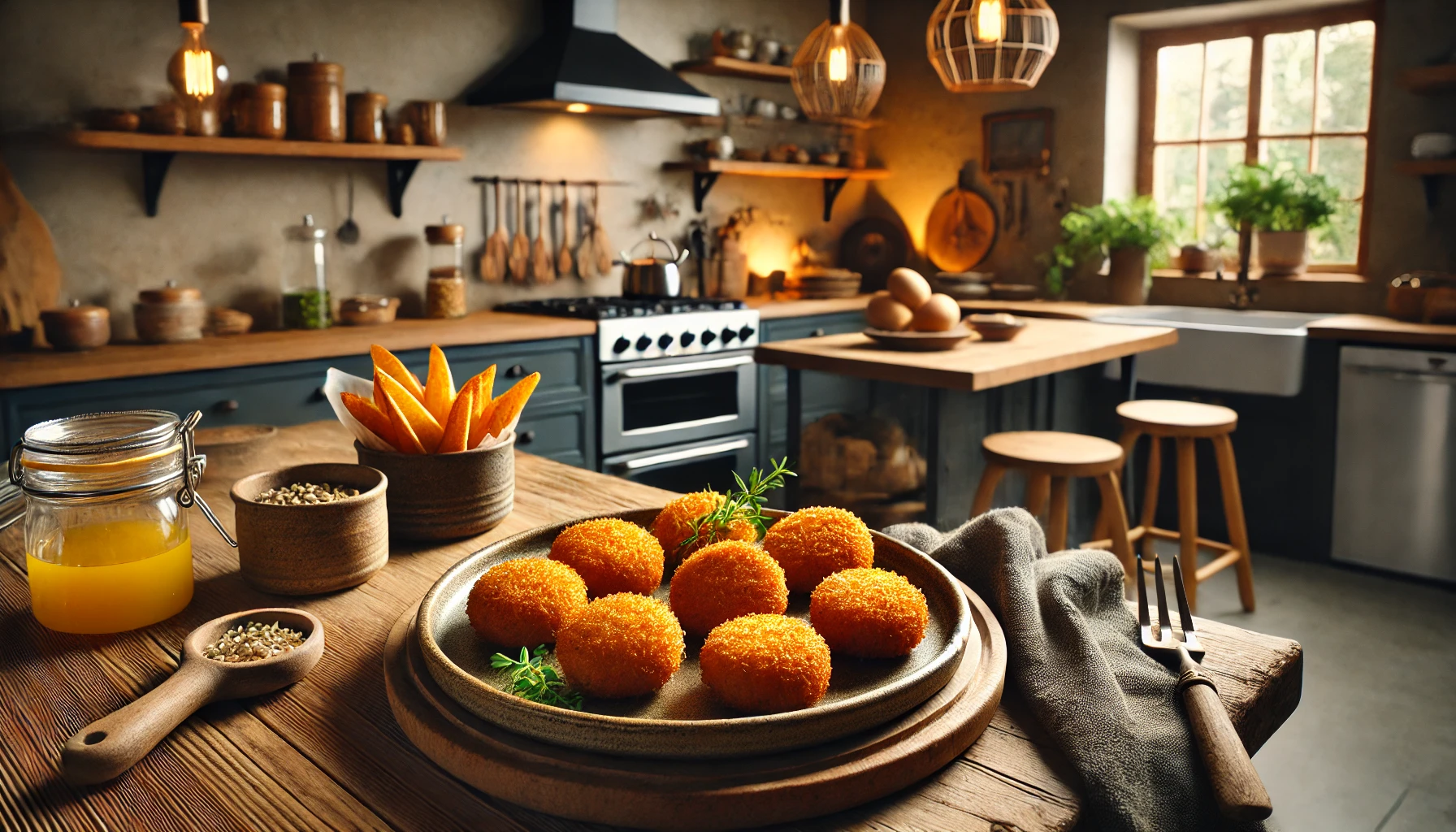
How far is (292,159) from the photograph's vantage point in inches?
147

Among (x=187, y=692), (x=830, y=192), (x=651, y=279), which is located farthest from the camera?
(x=830, y=192)

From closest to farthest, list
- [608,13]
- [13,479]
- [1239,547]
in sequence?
[13,479]
[1239,547]
[608,13]

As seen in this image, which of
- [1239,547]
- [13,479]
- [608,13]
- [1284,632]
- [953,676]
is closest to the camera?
[953,676]

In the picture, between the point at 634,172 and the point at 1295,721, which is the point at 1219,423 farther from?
the point at 634,172

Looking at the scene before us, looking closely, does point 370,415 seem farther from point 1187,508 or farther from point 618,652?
point 1187,508

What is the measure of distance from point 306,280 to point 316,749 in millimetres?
3285

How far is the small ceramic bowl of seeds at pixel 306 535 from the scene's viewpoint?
992 millimetres

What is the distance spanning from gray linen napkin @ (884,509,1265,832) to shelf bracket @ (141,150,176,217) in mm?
3187

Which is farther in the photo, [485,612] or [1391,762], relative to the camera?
[1391,762]

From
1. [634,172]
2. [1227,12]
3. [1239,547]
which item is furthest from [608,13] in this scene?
[1239,547]

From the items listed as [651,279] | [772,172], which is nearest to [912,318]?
[651,279]

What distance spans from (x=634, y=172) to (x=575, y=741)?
14.3ft

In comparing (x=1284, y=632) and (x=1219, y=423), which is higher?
(x=1219, y=423)

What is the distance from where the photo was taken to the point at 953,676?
0.77m
